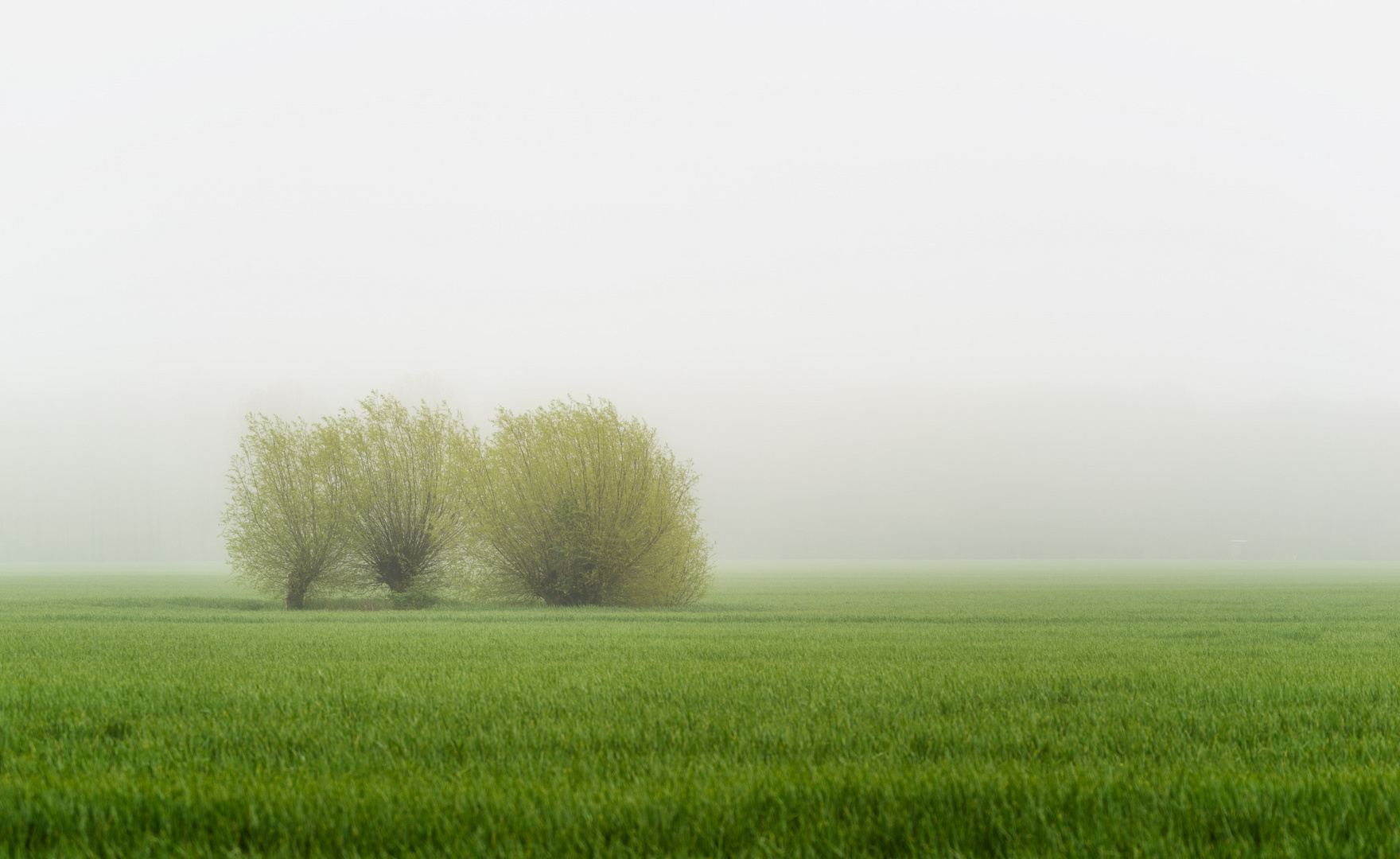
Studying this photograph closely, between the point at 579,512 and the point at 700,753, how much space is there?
26920 millimetres

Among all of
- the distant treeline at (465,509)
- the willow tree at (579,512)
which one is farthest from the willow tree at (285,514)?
the willow tree at (579,512)

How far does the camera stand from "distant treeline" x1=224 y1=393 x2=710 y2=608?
1221 inches

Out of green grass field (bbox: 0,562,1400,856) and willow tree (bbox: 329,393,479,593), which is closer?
green grass field (bbox: 0,562,1400,856)

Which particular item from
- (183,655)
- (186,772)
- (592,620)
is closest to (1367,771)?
(186,772)

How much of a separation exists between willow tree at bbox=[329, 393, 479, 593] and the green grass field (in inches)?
762

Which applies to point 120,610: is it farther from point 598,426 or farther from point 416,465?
point 598,426

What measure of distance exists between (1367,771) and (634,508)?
28022mm

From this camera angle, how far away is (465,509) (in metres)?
32.4

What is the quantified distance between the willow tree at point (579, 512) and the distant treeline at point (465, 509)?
0.04 metres

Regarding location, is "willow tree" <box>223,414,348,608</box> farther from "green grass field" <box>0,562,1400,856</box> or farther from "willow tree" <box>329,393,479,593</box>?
"green grass field" <box>0,562,1400,856</box>

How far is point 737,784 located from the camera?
13.7 ft

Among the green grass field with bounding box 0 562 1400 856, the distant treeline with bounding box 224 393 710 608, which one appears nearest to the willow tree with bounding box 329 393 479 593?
the distant treeline with bounding box 224 393 710 608

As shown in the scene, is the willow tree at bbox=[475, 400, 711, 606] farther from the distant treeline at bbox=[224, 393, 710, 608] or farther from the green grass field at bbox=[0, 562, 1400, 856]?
the green grass field at bbox=[0, 562, 1400, 856]

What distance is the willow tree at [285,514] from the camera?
3077cm
